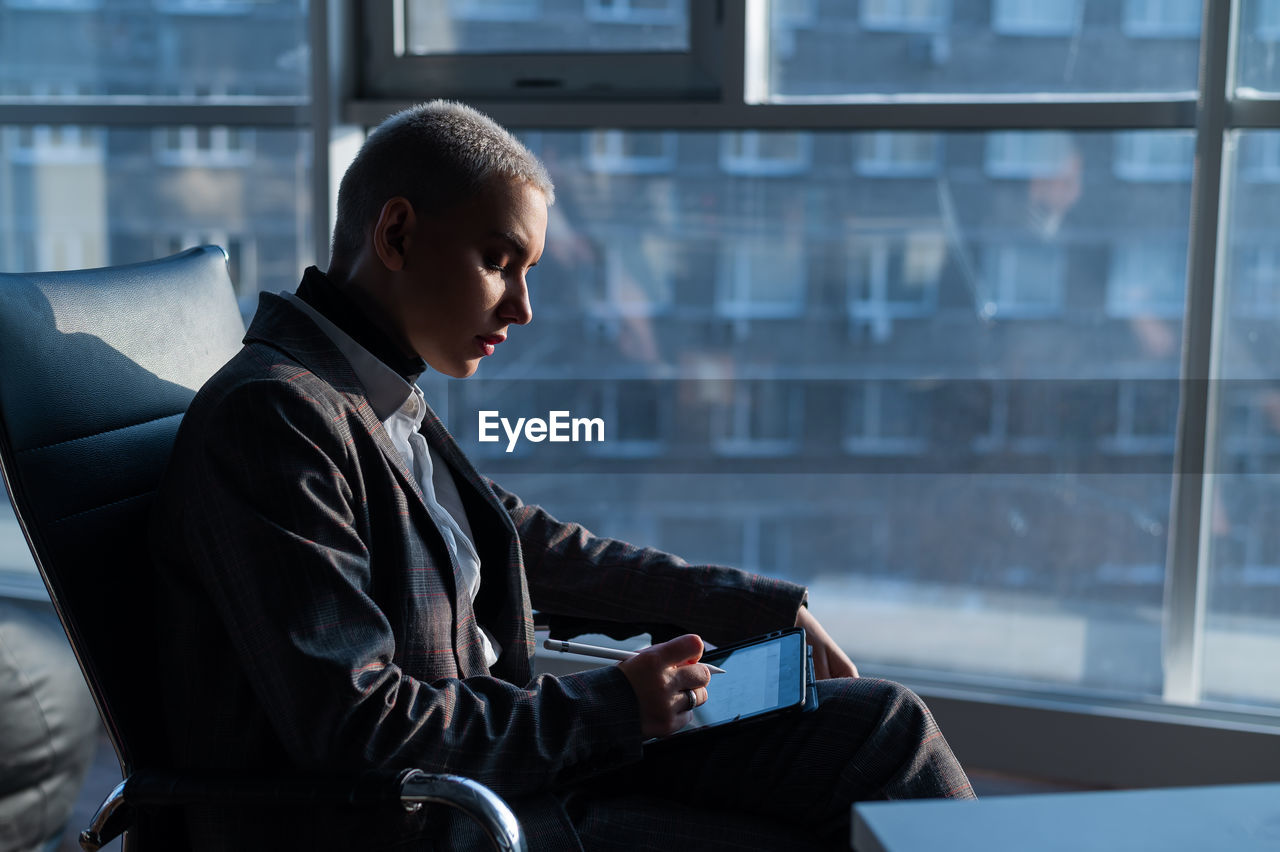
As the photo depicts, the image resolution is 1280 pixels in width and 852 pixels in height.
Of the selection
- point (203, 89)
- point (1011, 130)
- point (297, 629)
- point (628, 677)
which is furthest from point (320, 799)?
point (203, 89)

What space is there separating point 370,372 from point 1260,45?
1790 millimetres

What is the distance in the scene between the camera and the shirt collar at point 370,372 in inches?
49.0

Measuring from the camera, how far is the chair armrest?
0.96 meters

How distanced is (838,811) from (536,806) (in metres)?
0.32

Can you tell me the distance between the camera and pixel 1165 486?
230 cm

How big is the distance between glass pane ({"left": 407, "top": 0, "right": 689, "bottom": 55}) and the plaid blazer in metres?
1.39

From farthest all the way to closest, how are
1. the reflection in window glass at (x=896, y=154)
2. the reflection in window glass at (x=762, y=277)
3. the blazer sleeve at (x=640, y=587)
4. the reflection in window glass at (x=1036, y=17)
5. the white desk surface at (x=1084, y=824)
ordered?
the reflection in window glass at (x=762, y=277), the reflection in window glass at (x=896, y=154), the reflection in window glass at (x=1036, y=17), the blazer sleeve at (x=640, y=587), the white desk surface at (x=1084, y=824)

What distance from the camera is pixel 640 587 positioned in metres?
1.47

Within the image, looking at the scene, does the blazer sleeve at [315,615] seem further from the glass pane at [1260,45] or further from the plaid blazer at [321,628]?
the glass pane at [1260,45]

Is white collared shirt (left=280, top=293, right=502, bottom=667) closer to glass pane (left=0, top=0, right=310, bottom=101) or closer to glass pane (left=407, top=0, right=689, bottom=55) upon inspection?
glass pane (left=407, top=0, right=689, bottom=55)

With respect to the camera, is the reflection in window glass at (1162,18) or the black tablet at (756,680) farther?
the reflection in window glass at (1162,18)

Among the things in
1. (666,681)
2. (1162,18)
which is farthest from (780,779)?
(1162,18)

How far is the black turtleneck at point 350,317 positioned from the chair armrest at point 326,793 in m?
0.46
